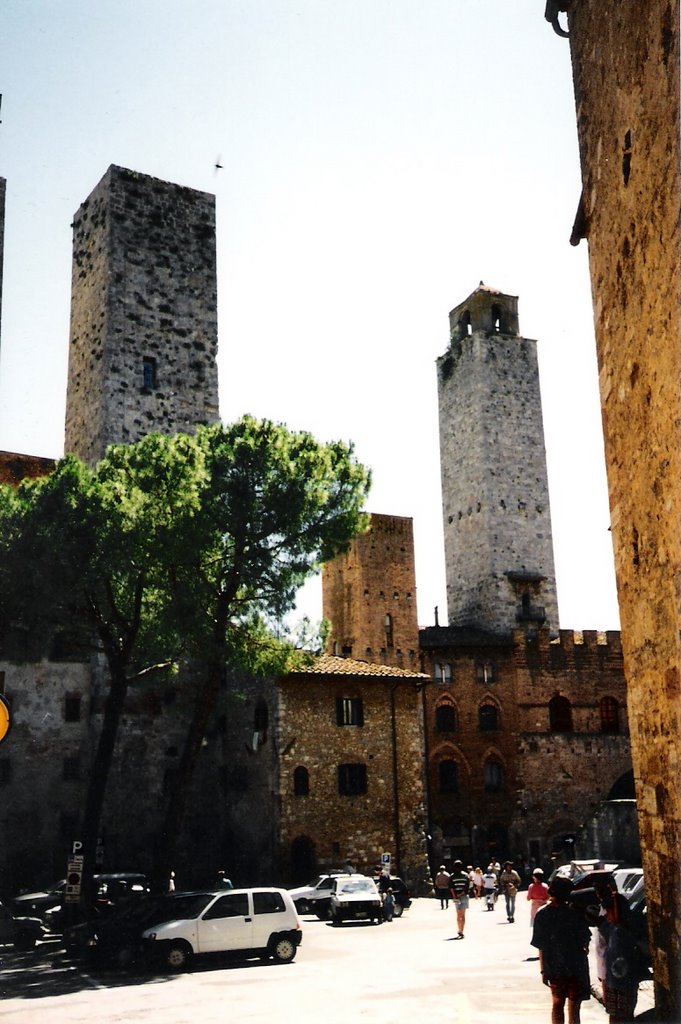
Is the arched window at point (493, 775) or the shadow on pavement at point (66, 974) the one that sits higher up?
the arched window at point (493, 775)

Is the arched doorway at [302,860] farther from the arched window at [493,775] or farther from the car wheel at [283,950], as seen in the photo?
the car wheel at [283,950]

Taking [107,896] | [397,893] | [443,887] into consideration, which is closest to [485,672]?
[443,887]

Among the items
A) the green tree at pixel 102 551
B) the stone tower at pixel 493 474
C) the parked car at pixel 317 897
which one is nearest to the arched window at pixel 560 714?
the stone tower at pixel 493 474

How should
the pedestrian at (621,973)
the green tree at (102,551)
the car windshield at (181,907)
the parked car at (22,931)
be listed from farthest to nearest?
the green tree at (102,551) → the parked car at (22,931) → the car windshield at (181,907) → the pedestrian at (621,973)

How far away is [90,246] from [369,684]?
57.9 feet

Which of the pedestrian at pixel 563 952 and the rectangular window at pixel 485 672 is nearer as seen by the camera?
the pedestrian at pixel 563 952

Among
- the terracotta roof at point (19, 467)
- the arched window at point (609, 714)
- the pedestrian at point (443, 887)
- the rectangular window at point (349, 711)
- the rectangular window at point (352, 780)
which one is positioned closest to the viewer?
the pedestrian at point (443, 887)

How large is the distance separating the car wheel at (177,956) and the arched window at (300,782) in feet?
41.2

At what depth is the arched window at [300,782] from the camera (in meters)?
27.3

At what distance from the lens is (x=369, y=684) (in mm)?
29562

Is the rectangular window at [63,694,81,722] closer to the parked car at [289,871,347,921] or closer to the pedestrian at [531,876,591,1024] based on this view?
the parked car at [289,871,347,921]

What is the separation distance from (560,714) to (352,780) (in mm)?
12554

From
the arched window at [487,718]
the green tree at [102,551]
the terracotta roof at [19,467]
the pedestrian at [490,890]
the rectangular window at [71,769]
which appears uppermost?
the terracotta roof at [19,467]

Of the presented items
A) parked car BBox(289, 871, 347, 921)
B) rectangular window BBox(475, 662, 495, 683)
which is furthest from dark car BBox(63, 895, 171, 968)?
rectangular window BBox(475, 662, 495, 683)
